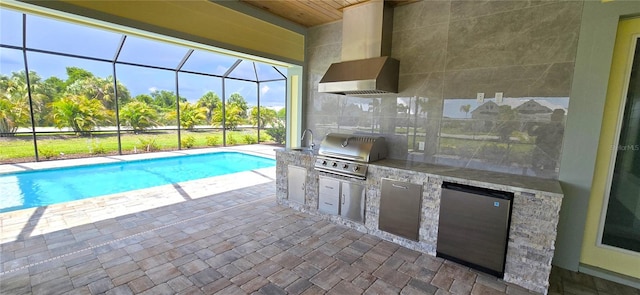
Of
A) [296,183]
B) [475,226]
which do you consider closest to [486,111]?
[475,226]

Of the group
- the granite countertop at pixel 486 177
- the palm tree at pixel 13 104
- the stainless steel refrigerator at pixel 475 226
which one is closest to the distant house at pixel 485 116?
the granite countertop at pixel 486 177

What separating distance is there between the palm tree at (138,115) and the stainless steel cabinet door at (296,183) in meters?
7.36

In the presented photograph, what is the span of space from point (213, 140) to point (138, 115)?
2525mm

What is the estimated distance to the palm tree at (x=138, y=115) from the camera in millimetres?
8320

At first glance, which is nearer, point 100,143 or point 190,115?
point 100,143

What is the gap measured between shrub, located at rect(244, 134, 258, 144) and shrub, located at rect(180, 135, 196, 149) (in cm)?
205

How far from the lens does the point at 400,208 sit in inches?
108

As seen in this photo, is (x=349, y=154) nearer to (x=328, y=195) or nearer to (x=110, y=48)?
(x=328, y=195)

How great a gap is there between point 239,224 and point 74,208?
2.38m

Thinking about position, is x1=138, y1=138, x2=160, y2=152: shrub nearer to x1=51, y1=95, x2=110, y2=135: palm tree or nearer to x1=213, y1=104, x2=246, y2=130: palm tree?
x1=51, y1=95, x2=110, y2=135: palm tree

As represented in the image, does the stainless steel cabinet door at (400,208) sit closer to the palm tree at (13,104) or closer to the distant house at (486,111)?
the distant house at (486,111)

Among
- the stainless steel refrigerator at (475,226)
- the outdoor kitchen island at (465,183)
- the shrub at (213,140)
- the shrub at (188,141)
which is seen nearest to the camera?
the outdoor kitchen island at (465,183)

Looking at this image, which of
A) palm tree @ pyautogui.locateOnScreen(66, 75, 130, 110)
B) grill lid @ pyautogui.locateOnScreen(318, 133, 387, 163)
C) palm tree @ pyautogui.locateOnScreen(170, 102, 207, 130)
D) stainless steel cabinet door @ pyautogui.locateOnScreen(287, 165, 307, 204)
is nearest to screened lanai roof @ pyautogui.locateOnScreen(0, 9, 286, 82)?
palm tree @ pyautogui.locateOnScreen(66, 75, 130, 110)

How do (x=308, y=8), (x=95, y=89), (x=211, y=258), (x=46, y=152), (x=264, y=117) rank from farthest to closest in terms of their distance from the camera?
1. (x=264, y=117)
2. (x=95, y=89)
3. (x=46, y=152)
4. (x=308, y=8)
5. (x=211, y=258)
